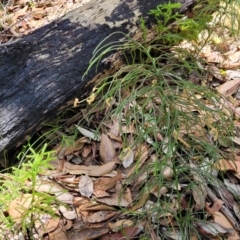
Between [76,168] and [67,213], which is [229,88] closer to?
[76,168]

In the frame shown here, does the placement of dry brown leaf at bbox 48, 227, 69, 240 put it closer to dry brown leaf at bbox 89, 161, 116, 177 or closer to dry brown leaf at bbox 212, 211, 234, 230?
dry brown leaf at bbox 89, 161, 116, 177

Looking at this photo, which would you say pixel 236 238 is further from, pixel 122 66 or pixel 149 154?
pixel 122 66

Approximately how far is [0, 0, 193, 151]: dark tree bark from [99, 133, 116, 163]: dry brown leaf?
0.28 meters

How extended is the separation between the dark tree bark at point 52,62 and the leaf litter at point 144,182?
19cm

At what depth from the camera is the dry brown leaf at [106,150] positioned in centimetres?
212

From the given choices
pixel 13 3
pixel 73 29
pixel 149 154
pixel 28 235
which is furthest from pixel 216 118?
pixel 13 3

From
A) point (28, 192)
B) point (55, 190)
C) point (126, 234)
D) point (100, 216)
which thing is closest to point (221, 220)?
point (126, 234)

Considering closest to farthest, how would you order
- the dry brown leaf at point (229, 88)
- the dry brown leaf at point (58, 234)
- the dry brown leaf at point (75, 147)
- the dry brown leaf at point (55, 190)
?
the dry brown leaf at point (58, 234), the dry brown leaf at point (55, 190), the dry brown leaf at point (75, 147), the dry brown leaf at point (229, 88)

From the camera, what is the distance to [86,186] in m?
2.01

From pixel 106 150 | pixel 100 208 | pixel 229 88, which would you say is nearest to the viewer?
pixel 100 208

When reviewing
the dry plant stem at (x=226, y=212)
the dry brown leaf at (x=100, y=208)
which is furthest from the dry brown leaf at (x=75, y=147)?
the dry plant stem at (x=226, y=212)

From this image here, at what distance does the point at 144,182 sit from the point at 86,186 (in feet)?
0.88

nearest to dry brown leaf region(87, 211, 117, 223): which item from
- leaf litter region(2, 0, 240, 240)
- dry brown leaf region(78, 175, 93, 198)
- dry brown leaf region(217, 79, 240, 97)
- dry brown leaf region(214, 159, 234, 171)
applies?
leaf litter region(2, 0, 240, 240)

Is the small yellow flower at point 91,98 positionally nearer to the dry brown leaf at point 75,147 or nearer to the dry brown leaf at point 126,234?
the dry brown leaf at point 75,147
